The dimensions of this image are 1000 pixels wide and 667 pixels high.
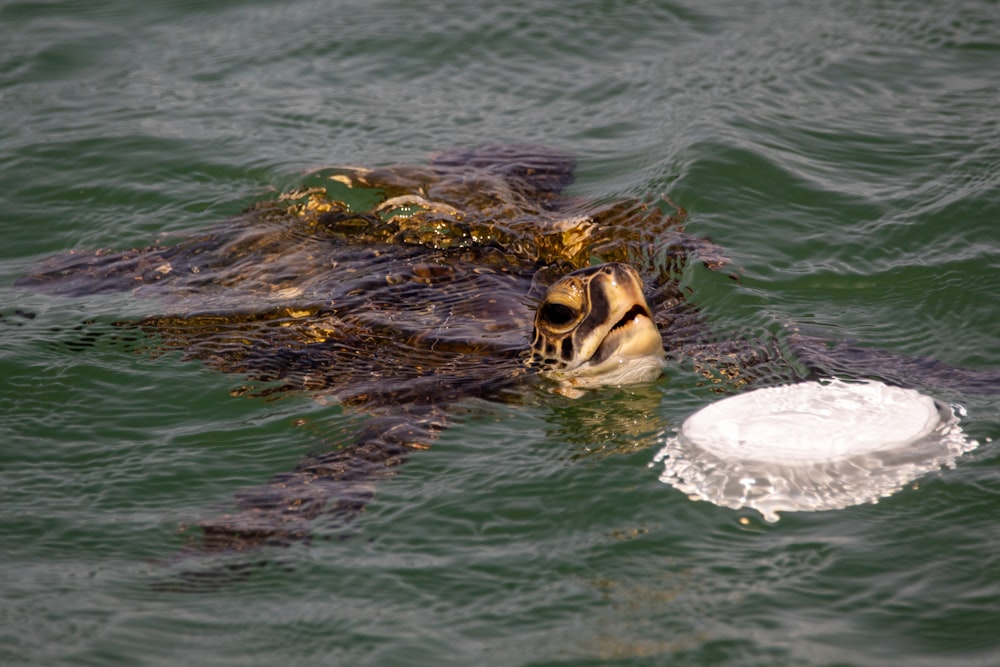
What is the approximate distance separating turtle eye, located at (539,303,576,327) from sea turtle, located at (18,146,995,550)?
0.01 meters

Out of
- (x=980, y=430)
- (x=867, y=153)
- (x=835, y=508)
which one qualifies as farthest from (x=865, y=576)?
(x=867, y=153)

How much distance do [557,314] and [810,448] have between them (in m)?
1.38

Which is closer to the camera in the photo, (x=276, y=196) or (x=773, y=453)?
(x=773, y=453)

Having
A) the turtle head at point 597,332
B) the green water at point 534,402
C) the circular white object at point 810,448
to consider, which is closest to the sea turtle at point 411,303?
the turtle head at point 597,332

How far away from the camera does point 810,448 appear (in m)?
4.44

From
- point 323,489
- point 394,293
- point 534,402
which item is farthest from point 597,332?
point 323,489

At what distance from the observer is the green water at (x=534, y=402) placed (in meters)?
3.90

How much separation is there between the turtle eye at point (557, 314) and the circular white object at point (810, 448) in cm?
77

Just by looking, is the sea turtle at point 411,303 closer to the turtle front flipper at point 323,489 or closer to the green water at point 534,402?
the turtle front flipper at point 323,489

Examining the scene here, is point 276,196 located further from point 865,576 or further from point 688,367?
point 865,576

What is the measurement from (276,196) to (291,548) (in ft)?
12.7

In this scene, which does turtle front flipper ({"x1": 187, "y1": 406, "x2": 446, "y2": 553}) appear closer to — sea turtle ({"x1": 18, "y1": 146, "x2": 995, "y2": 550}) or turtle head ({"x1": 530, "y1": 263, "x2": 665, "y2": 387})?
sea turtle ({"x1": 18, "y1": 146, "x2": 995, "y2": 550})

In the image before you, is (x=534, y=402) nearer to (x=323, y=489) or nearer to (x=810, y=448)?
(x=323, y=489)

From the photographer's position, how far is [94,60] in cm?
1011
